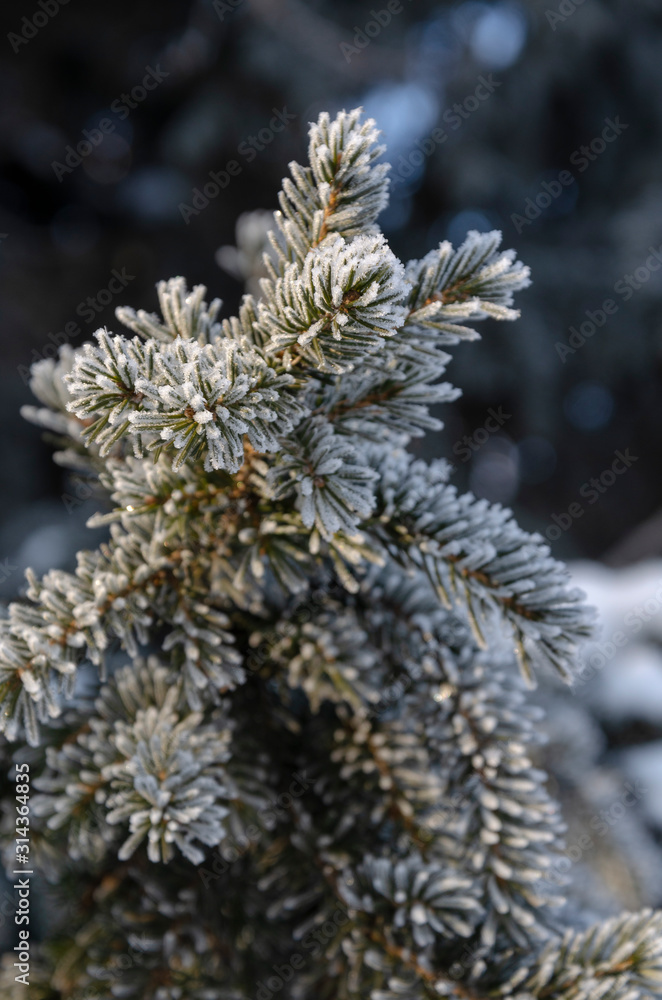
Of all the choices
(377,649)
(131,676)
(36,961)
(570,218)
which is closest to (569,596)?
(377,649)

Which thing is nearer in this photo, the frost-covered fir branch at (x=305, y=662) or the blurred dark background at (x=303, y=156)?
the frost-covered fir branch at (x=305, y=662)

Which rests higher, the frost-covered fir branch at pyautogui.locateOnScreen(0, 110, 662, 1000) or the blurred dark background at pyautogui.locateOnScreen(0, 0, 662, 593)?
the blurred dark background at pyautogui.locateOnScreen(0, 0, 662, 593)

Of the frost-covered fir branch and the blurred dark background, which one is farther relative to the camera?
the blurred dark background

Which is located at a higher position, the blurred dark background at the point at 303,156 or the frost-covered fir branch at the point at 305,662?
the blurred dark background at the point at 303,156
